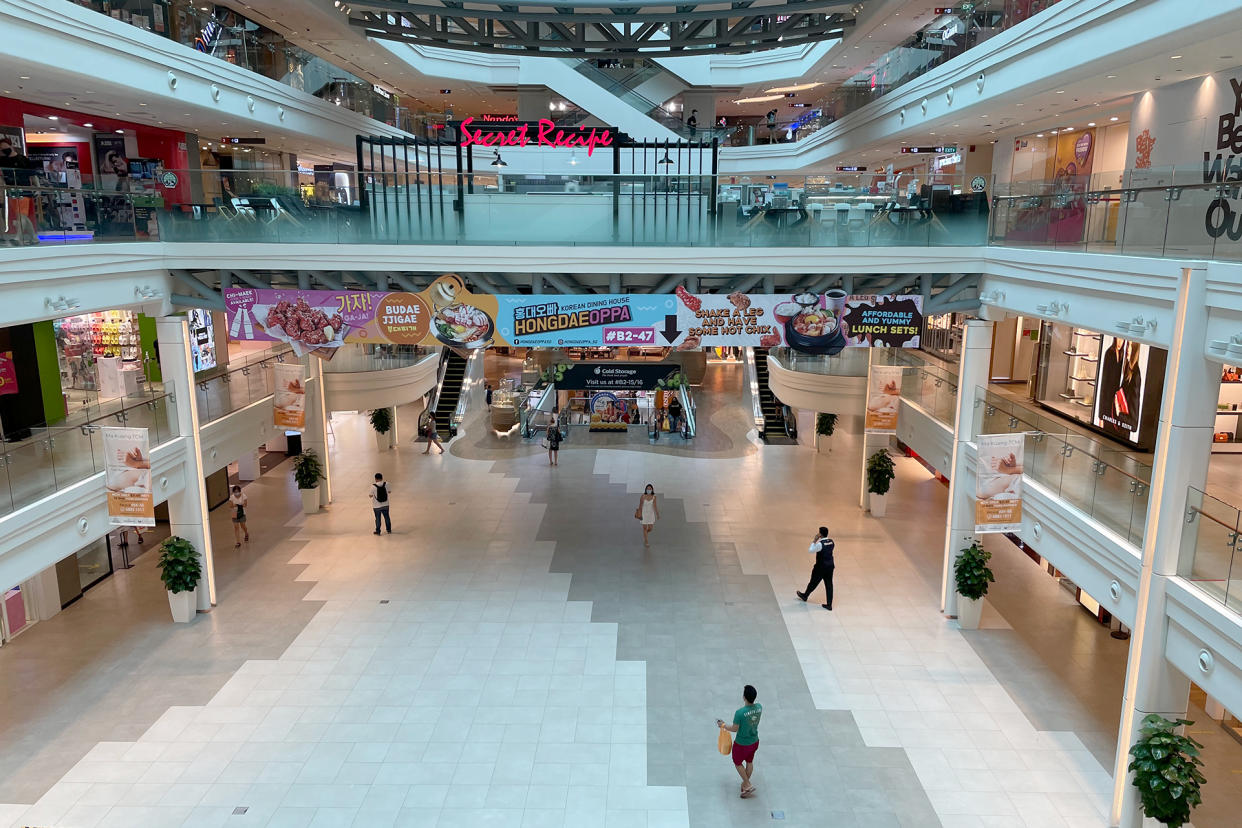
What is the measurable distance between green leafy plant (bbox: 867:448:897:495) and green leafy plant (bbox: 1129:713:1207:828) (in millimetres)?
9398

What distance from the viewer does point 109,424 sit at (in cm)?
1149

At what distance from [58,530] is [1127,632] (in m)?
14.9

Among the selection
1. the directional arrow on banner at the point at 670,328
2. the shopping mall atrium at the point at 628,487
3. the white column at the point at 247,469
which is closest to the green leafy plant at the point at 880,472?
the shopping mall atrium at the point at 628,487

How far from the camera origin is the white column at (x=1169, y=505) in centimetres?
721

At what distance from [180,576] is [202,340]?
28.3 feet

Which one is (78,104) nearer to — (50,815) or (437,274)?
(437,274)

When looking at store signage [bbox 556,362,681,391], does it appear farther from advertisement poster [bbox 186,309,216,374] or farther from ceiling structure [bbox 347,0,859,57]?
advertisement poster [bbox 186,309,216,374]

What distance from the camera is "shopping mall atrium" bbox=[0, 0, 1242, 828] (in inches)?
327

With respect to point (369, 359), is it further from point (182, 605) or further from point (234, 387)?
point (182, 605)

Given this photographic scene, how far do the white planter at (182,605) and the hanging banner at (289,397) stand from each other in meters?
3.80

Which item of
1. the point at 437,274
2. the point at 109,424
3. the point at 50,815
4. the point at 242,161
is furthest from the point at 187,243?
the point at 242,161

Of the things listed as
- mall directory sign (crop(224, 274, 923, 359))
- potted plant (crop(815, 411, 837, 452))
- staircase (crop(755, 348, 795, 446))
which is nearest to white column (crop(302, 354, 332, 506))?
mall directory sign (crop(224, 274, 923, 359))

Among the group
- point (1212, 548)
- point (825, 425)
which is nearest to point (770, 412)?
point (825, 425)

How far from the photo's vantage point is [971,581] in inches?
472
